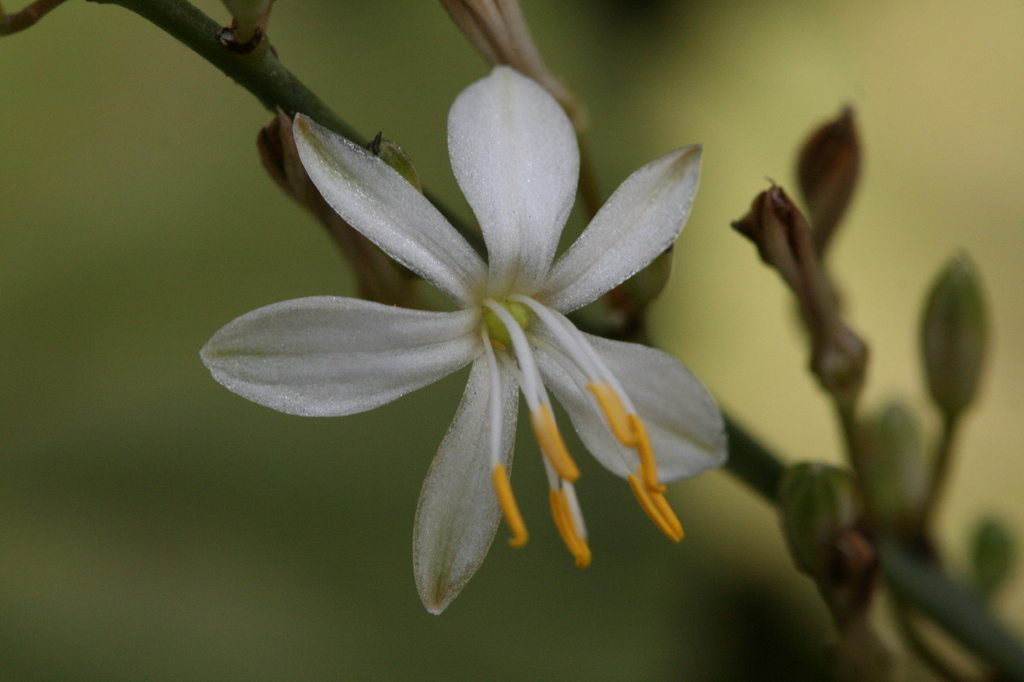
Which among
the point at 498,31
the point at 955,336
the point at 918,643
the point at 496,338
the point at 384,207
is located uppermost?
the point at 498,31

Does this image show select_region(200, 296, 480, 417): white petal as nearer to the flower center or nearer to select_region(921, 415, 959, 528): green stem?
the flower center

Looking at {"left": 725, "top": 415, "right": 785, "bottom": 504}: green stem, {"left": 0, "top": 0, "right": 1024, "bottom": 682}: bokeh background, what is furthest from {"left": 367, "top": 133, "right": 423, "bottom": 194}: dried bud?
{"left": 0, "top": 0, "right": 1024, "bottom": 682}: bokeh background

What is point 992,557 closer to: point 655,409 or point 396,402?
point 655,409

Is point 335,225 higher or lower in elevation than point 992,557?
higher

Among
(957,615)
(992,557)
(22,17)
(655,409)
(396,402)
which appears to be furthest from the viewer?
(396,402)

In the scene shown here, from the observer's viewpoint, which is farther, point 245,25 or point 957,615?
point 957,615

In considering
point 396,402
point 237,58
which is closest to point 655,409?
point 237,58

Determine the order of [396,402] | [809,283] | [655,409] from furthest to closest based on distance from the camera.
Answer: [396,402] → [809,283] → [655,409]
